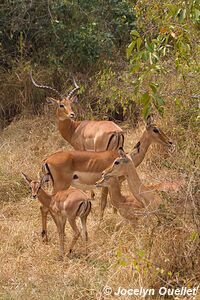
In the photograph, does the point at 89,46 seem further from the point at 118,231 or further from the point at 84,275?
the point at 84,275

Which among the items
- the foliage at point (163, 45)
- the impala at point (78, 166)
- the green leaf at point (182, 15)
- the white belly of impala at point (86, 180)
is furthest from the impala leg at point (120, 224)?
the green leaf at point (182, 15)

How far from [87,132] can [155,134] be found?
1293 mm

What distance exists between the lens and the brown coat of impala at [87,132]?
8.74 metres

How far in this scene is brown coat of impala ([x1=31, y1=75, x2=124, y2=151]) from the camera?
8.74 m

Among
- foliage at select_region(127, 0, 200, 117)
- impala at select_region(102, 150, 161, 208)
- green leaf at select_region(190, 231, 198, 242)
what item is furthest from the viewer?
impala at select_region(102, 150, 161, 208)

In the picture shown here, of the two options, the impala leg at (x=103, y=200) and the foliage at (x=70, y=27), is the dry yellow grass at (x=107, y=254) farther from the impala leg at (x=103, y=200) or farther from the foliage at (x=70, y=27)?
the foliage at (x=70, y=27)

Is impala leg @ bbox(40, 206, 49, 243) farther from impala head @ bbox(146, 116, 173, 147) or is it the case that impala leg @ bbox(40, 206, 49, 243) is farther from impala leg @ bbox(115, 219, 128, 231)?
impala head @ bbox(146, 116, 173, 147)

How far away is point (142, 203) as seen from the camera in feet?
21.6

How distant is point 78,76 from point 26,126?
4.34ft

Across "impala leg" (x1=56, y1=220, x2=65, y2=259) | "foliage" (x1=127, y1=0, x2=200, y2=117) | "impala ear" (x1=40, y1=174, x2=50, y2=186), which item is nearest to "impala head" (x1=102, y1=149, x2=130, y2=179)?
"foliage" (x1=127, y1=0, x2=200, y2=117)

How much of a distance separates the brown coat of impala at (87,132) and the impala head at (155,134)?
565 millimetres

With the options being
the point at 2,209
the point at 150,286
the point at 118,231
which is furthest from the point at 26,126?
the point at 150,286

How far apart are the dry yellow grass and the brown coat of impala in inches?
39.5

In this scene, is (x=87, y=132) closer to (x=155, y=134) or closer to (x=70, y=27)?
(x=155, y=134)
